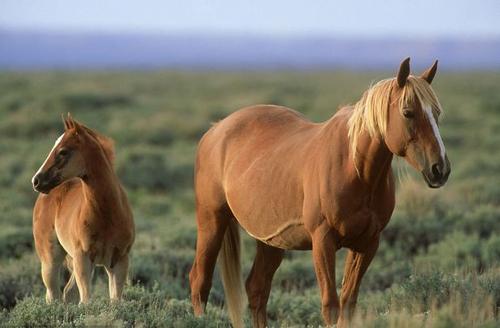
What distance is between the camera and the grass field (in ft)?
20.2

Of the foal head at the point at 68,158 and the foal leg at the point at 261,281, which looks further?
the foal leg at the point at 261,281

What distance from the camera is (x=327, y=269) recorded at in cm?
581

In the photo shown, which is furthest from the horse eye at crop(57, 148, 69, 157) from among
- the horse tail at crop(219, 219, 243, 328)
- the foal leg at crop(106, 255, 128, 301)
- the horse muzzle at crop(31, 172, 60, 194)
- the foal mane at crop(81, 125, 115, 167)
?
the horse tail at crop(219, 219, 243, 328)

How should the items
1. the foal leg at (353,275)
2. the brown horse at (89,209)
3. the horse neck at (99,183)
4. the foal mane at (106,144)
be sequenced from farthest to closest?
the foal mane at (106,144), the horse neck at (99,183), the brown horse at (89,209), the foal leg at (353,275)

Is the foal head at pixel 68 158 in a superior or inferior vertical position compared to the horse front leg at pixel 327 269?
superior

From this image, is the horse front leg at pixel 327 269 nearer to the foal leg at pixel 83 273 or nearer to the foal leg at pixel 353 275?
the foal leg at pixel 353 275

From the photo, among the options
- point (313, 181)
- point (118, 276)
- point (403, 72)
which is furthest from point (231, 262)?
point (403, 72)

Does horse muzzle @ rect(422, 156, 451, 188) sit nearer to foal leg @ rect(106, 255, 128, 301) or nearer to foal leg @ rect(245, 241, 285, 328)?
foal leg @ rect(245, 241, 285, 328)

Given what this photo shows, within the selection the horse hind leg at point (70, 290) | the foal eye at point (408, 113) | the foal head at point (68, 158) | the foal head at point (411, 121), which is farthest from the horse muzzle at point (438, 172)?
the horse hind leg at point (70, 290)

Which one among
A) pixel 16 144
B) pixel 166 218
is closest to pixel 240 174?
pixel 166 218

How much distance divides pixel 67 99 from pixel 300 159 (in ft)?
80.0

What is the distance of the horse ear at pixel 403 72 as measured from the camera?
5.34 meters

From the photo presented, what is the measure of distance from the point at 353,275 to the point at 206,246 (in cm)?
160

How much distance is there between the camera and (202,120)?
27078mm
